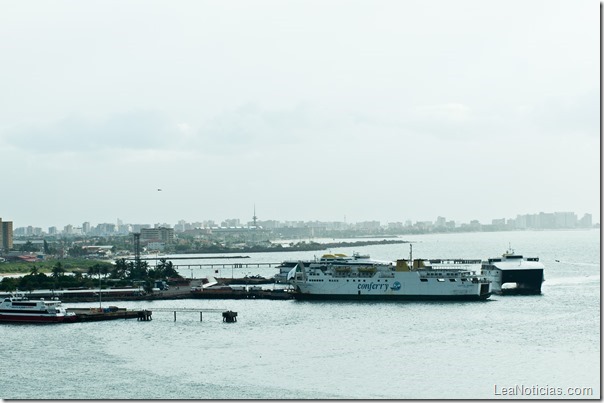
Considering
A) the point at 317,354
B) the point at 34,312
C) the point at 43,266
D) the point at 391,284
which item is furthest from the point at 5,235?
the point at 317,354

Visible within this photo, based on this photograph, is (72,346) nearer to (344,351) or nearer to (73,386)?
(73,386)

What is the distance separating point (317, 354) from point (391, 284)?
12.9 m

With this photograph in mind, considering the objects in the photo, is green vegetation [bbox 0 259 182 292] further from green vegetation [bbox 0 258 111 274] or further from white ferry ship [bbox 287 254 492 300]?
green vegetation [bbox 0 258 111 274]

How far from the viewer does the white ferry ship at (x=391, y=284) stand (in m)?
34.2

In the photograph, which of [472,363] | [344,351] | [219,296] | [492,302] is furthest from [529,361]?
[219,296]

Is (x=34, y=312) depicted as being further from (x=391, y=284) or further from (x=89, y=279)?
(x=89, y=279)

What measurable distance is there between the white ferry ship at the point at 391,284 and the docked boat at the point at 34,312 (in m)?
9.41

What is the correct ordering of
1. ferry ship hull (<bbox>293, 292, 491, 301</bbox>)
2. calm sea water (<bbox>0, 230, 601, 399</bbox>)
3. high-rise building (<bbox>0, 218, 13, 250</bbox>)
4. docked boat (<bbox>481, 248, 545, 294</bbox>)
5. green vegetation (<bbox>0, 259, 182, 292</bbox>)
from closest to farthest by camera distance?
calm sea water (<bbox>0, 230, 601, 399</bbox>)
ferry ship hull (<bbox>293, 292, 491, 301</bbox>)
docked boat (<bbox>481, 248, 545, 294</bbox>)
green vegetation (<bbox>0, 259, 182, 292</bbox>)
high-rise building (<bbox>0, 218, 13, 250</bbox>)

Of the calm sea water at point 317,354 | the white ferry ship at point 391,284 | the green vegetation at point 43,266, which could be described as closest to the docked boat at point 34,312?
the calm sea water at point 317,354

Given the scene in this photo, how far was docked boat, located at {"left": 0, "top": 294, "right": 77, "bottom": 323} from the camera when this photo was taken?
95.2 feet

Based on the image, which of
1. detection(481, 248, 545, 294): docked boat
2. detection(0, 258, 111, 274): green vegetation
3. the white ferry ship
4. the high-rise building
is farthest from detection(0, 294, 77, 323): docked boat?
the high-rise building

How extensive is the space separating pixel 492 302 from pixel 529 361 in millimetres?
13505

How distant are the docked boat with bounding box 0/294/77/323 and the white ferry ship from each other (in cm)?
941

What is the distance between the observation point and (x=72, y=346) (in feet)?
77.9
